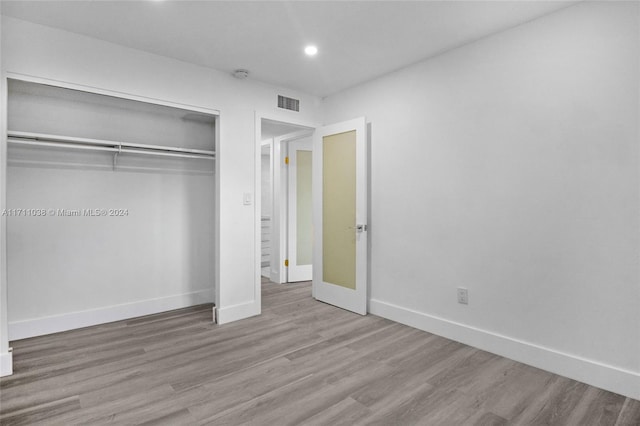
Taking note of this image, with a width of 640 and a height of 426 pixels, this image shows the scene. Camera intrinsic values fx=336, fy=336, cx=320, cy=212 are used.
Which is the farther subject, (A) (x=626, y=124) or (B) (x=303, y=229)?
(B) (x=303, y=229)

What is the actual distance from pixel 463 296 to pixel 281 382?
1719 mm

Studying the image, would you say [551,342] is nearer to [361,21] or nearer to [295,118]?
[361,21]

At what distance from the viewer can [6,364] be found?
7.68ft

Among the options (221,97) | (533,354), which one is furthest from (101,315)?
(533,354)

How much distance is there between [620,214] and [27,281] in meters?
4.67

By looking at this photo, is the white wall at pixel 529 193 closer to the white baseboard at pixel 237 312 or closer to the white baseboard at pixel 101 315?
the white baseboard at pixel 237 312

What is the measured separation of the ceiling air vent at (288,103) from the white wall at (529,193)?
1124mm

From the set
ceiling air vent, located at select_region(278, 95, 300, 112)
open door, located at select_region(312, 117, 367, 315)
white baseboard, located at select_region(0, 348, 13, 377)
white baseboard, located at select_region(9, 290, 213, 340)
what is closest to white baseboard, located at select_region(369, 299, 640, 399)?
open door, located at select_region(312, 117, 367, 315)

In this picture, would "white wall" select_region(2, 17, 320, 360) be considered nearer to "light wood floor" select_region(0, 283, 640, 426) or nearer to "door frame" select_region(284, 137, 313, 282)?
"light wood floor" select_region(0, 283, 640, 426)

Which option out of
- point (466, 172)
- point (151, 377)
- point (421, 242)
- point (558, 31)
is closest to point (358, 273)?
point (421, 242)

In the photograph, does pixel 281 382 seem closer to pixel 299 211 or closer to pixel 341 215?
pixel 341 215

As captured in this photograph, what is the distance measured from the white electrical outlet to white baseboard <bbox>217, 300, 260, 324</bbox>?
2087 millimetres

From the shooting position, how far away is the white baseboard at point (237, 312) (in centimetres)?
345

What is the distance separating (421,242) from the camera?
10.8 ft
